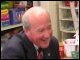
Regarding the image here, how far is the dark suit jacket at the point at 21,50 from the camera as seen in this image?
61.5 inches

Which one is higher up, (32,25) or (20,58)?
(32,25)

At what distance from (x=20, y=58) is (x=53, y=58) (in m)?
0.27

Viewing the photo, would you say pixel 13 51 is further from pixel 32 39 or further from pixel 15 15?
pixel 15 15

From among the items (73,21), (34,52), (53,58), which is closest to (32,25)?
(34,52)

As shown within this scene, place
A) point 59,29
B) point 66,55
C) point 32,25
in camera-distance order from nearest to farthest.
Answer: point 32,25
point 66,55
point 59,29

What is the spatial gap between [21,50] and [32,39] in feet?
0.33

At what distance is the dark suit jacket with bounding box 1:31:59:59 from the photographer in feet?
5.12

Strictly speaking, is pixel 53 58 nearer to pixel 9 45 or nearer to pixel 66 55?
pixel 9 45

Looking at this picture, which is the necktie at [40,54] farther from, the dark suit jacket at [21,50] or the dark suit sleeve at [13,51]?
the dark suit sleeve at [13,51]

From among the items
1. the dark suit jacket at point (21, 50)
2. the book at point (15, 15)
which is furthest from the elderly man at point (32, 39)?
the book at point (15, 15)

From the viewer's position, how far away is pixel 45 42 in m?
1.58

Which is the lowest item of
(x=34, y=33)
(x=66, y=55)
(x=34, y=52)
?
(x=66, y=55)

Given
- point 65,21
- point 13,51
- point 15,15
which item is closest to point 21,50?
point 13,51

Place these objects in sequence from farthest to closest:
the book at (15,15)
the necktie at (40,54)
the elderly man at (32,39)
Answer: the book at (15,15) → the necktie at (40,54) → the elderly man at (32,39)
